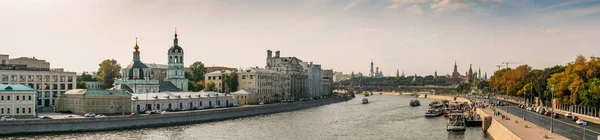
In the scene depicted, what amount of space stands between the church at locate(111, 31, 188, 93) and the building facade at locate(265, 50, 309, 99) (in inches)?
1474

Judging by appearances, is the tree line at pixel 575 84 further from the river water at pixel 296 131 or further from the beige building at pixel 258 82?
the beige building at pixel 258 82

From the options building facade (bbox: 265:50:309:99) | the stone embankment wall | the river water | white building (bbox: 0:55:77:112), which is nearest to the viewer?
the stone embankment wall

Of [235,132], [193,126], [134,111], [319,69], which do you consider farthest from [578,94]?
[319,69]

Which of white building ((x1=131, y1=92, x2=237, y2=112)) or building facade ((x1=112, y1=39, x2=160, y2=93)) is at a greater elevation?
building facade ((x1=112, y1=39, x2=160, y2=93))

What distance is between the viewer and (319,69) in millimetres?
198750

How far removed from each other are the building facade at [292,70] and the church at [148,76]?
3744 cm

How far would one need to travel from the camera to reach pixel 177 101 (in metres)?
92.6

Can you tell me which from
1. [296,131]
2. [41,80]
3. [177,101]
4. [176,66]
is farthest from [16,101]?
[176,66]

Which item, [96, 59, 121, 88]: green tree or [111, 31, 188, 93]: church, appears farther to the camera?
[96, 59, 121, 88]: green tree

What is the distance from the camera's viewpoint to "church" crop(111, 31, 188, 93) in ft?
354

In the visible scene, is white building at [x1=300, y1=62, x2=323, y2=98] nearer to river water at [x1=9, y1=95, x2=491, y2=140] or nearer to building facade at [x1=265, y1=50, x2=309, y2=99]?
building facade at [x1=265, y1=50, x2=309, y2=99]

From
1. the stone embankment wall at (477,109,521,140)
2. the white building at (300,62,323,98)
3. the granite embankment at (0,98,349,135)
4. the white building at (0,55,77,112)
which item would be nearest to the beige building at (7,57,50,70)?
the white building at (0,55,77,112)

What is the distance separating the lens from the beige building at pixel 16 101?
68.5 metres

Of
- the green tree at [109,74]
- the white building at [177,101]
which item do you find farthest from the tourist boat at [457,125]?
the green tree at [109,74]
